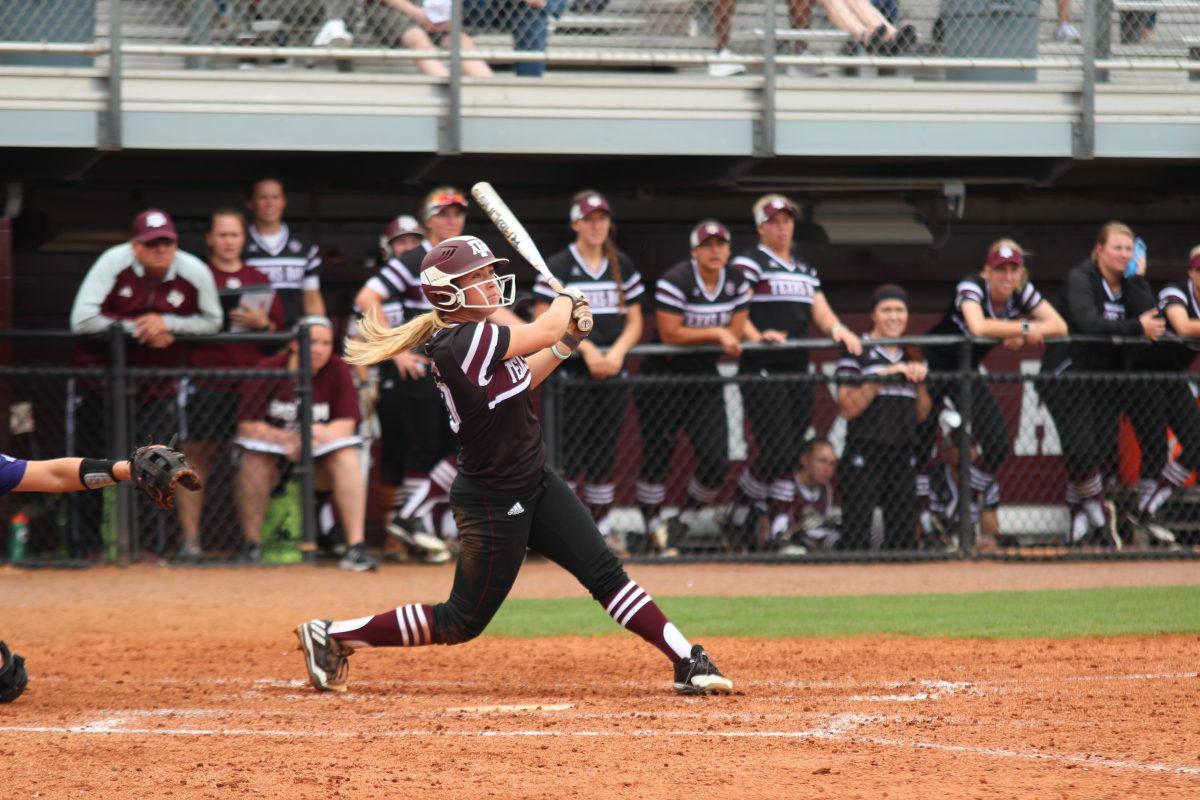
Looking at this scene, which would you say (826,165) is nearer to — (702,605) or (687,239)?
(687,239)

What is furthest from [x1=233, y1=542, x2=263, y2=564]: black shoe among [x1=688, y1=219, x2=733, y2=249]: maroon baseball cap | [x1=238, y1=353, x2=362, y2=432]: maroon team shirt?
[x1=688, y1=219, x2=733, y2=249]: maroon baseball cap

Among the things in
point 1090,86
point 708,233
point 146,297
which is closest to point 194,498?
point 146,297

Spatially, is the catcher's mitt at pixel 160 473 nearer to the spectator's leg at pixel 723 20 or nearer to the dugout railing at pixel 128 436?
the dugout railing at pixel 128 436

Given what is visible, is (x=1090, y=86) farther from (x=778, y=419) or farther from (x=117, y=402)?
(x=117, y=402)

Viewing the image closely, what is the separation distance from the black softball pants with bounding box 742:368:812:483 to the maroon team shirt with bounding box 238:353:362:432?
273cm

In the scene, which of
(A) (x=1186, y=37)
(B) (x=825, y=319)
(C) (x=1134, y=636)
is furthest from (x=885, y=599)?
(A) (x=1186, y=37)

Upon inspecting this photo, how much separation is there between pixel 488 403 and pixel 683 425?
4.37 meters

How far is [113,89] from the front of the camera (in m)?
9.79

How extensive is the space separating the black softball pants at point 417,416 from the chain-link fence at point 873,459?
75cm

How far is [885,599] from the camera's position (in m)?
8.88

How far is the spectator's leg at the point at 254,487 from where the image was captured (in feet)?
32.4

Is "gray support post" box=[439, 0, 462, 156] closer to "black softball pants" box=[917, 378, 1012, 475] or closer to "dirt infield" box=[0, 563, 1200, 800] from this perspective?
"dirt infield" box=[0, 563, 1200, 800]

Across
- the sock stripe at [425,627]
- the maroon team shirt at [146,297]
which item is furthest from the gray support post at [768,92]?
the sock stripe at [425,627]

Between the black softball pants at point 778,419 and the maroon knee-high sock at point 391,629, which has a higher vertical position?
the black softball pants at point 778,419
